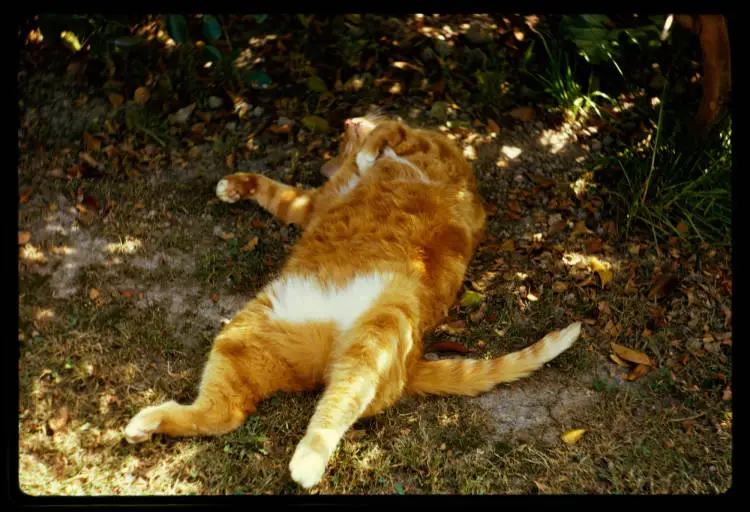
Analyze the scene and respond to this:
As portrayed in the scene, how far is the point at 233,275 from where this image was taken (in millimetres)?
3205

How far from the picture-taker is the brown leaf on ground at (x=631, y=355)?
2.96 metres

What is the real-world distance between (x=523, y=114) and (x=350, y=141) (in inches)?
54.6

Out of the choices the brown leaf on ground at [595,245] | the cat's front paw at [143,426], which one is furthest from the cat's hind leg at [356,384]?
the brown leaf on ground at [595,245]

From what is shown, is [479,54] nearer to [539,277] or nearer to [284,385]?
[539,277]

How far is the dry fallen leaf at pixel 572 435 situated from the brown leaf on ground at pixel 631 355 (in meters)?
0.55

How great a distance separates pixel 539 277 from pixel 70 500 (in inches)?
104

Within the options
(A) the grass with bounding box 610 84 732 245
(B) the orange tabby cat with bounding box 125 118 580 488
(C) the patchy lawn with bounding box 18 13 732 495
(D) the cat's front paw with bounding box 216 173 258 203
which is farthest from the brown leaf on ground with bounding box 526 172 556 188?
(D) the cat's front paw with bounding box 216 173 258 203

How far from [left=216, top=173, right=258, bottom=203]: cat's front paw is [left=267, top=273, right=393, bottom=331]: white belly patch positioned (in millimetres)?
993

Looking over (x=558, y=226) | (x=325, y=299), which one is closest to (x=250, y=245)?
(x=325, y=299)

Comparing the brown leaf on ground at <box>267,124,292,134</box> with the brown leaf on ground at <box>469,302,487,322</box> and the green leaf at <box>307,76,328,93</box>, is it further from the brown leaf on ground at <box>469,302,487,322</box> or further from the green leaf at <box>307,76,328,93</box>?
the brown leaf on ground at <box>469,302,487,322</box>

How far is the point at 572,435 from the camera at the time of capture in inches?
104

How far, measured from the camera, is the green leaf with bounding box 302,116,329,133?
13.0ft

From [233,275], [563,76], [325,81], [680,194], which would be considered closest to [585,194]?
[680,194]

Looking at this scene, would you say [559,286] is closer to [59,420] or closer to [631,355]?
[631,355]
